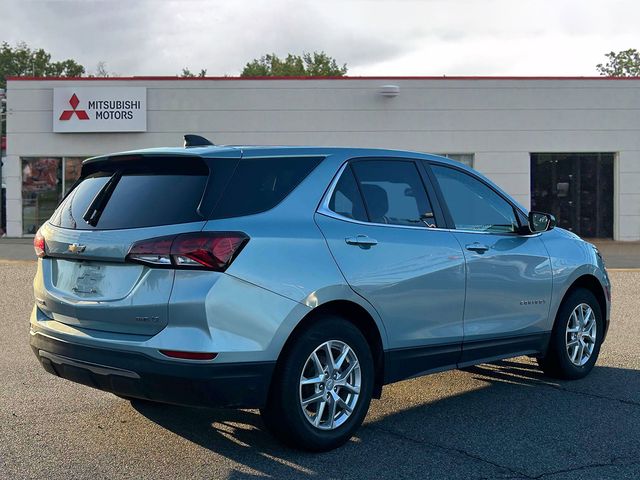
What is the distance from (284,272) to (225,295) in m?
0.41

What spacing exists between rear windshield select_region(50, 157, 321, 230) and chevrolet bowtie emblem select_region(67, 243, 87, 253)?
13 cm

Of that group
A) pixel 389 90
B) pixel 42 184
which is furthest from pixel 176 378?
pixel 42 184

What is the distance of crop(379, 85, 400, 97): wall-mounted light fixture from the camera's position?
2370cm

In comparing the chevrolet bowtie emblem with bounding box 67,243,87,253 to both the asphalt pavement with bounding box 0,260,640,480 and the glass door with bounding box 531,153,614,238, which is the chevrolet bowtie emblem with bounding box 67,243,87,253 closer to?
the asphalt pavement with bounding box 0,260,640,480

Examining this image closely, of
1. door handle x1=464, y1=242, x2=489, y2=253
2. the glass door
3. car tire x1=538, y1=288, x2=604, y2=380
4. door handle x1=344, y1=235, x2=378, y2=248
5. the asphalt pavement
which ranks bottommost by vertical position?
the asphalt pavement

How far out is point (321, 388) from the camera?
15.7ft

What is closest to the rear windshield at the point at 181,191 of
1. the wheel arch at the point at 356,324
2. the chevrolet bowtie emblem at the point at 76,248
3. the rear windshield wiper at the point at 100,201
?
the rear windshield wiper at the point at 100,201

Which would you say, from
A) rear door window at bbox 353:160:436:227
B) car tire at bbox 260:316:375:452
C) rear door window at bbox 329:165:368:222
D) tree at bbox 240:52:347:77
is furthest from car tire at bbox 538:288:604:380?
tree at bbox 240:52:347:77

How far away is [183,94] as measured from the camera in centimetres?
2411

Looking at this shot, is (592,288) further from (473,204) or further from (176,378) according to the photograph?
(176,378)

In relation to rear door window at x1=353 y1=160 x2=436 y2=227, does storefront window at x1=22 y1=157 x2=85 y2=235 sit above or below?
above

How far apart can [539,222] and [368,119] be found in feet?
59.4

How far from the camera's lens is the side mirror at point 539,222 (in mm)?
6324

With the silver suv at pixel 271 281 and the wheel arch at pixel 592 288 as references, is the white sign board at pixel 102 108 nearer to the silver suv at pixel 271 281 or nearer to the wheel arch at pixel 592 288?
the wheel arch at pixel 592 288
